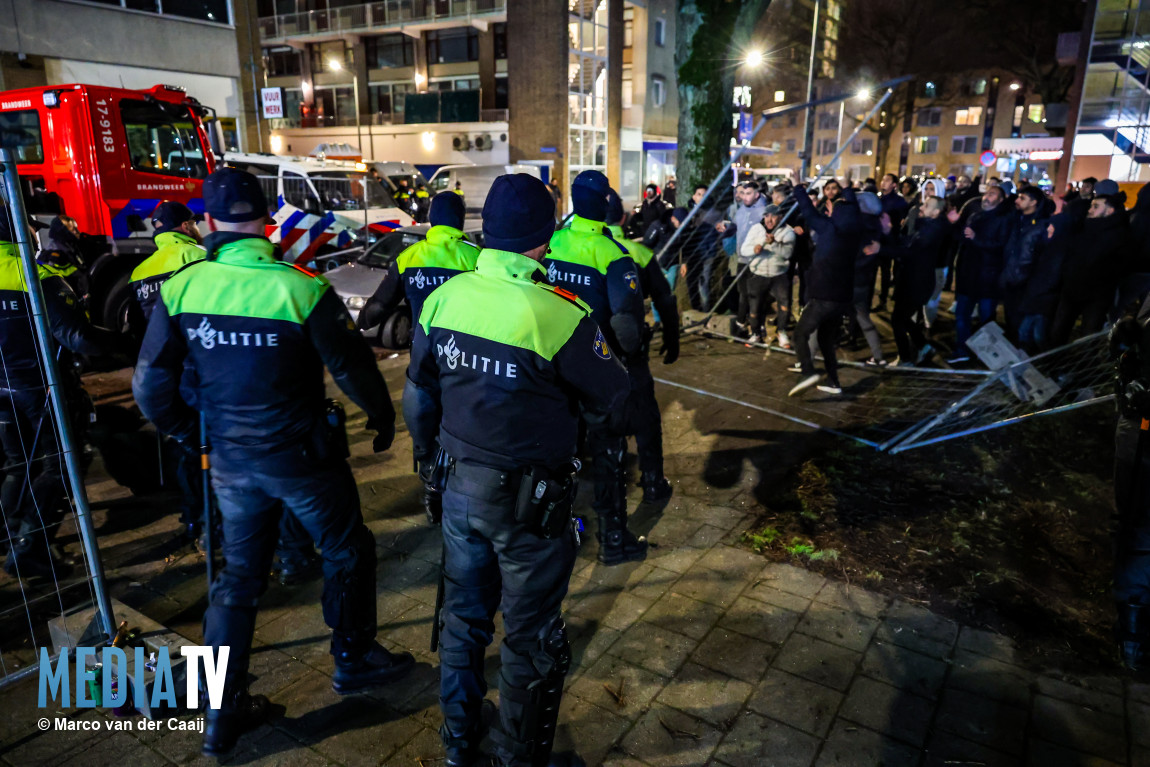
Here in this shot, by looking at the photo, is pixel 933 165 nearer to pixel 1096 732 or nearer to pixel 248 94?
pixel 248 94

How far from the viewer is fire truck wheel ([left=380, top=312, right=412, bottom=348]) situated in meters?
9.22

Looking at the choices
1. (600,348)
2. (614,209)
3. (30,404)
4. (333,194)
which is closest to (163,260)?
(30,404)

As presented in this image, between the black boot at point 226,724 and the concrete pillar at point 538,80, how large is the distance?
30594 millimetres

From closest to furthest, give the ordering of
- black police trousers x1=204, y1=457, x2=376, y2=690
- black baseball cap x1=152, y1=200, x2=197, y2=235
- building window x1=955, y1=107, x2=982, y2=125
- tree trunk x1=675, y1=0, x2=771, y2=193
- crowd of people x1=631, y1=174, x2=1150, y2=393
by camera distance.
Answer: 1. black police trousers x1=204, y1=457, x2=376, y2=690
2. black baseball cap x1=152, y1=200, x2=197, y2=235
3. crowd of people x1=631, y1=174, x2=1150, y2=393
4. tree trunk x1=675, y1=0, x2=771, y2=193
5. building window x1=955, y1=107, x2=982, y2=125

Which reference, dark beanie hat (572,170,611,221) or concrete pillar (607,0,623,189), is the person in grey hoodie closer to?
dark beanie hat (572,170,611,221)

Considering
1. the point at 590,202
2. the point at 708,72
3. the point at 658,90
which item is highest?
the point at 658,90

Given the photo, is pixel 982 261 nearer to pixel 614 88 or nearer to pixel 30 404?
pixel 30 404

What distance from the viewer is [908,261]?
8141 mm

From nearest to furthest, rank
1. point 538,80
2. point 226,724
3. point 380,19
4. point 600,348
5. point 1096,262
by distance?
1. point 600,348
2. point 226,724
3. point 1096,262
4. point 538,80
5. point 380,19

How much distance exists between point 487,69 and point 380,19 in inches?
241

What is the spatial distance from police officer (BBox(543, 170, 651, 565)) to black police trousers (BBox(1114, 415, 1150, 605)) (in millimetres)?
2342

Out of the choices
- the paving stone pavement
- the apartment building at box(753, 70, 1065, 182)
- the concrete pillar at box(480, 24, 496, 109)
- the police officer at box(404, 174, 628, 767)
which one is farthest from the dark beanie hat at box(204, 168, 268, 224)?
the apartment building at box(753, 70, 1065, 182)

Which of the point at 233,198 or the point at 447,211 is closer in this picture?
the point at 233,198

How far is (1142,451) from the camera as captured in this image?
3.36 m
